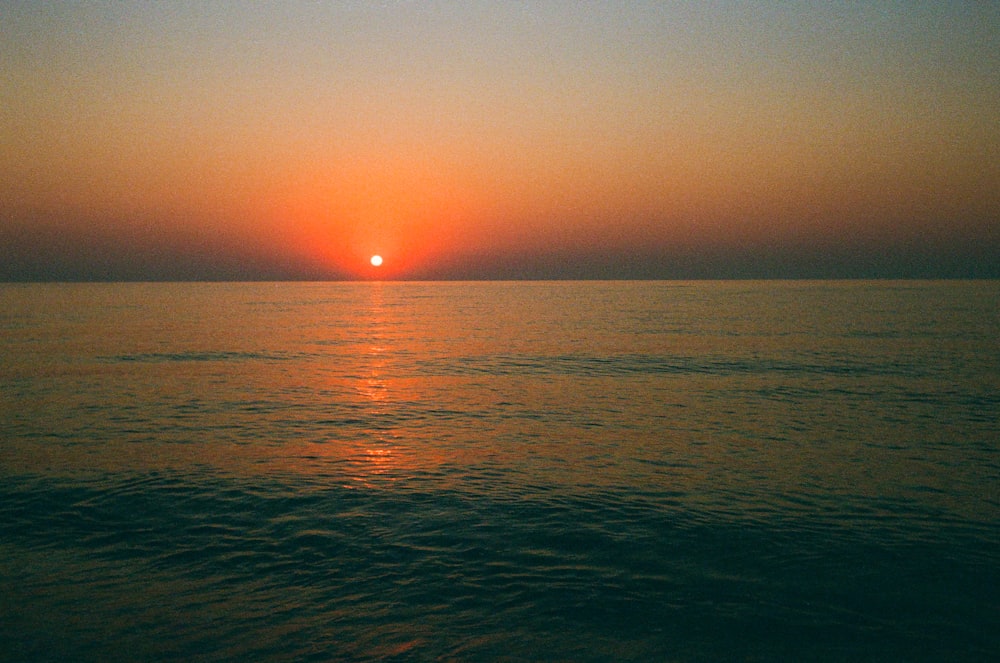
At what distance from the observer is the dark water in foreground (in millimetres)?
11945

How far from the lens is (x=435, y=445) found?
26016mm

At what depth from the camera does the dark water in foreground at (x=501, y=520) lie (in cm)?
1195

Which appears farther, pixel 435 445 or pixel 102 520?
pixel 435 445

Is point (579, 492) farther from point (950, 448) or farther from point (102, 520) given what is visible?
point (950, 448)

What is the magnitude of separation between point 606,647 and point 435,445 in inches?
592

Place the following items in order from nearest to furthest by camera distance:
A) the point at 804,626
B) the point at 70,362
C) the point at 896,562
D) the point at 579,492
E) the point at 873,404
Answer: the point at 804,626, the point at 896,562, the point at 579,492, the point at 873,404, the point at 70,362

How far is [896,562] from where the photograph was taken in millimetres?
15031

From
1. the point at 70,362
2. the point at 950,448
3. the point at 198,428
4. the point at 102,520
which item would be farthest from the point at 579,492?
the point at 70,362

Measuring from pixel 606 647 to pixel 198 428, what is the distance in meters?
21.7

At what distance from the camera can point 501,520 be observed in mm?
17500

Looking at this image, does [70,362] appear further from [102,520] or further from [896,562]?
[896,562]

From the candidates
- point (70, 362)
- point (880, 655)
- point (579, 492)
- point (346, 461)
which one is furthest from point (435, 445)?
point (70, 362)

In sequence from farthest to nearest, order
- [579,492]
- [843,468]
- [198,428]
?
[198,428] < [843,468] < [579,492]

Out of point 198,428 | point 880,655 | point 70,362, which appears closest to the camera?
point 880,655
